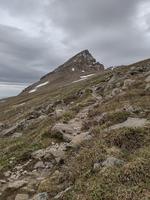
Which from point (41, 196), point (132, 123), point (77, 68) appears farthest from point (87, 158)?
point (77, 68)

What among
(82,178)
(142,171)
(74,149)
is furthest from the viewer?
(74,149)

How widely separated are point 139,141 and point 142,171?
376 centimetres

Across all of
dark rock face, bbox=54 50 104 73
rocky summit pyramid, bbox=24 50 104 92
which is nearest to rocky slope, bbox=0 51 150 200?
rocky summit pyramid, bbox=24 50 104 92

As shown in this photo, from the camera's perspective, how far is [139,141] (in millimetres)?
17109

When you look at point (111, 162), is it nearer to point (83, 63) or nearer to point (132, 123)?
point (132, 123)

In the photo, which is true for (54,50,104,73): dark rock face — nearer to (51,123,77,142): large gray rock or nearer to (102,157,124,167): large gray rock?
(51,123,77,142): large gray rock

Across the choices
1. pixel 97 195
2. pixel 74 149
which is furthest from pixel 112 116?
pixel 97 195

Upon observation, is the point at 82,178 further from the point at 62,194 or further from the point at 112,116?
the point at 112,116

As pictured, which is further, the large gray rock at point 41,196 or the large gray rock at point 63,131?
the large gray rock at point 63,131

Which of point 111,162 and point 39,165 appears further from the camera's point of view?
point 39,165

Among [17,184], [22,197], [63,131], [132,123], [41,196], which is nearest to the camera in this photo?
[41,196]

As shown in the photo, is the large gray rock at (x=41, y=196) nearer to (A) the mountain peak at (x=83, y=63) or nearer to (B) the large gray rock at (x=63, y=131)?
(B) the large gray rock at (x=63, y=131)

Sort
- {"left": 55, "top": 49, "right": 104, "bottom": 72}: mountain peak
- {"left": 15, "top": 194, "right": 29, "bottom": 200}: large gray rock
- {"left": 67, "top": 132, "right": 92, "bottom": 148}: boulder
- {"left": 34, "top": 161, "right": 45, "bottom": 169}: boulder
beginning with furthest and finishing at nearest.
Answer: {"left": 55, "top": 49, "right": 104, "bottom": 72}: mountain peak < {"left": 67, "top": 132, "right": 92, "bottom": 148}: boulder < {"left": 34, "top": 161, "right": 45, "bottom": 169}: boulder < {"left": 15, "top": 194, "right": 29, "bottom": 200}: large gray rock

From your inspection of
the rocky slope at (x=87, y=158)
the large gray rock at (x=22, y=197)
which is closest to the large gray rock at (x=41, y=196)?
the rocky slope at (x=87, y=158)
